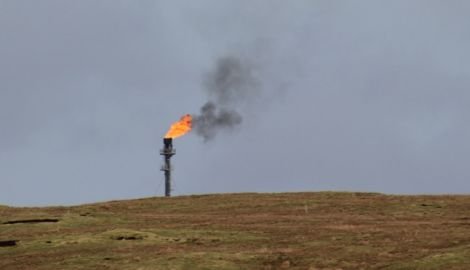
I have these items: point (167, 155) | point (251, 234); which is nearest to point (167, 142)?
point (167, 155)

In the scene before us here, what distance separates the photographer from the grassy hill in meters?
45.1

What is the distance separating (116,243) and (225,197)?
38.7 metres

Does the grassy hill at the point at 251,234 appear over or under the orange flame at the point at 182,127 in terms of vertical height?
under

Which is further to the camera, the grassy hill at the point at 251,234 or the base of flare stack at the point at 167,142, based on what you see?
the base of flare stack at the point at 167,142

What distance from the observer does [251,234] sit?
2292 inches

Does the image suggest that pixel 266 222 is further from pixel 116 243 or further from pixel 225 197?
pixel 225 197

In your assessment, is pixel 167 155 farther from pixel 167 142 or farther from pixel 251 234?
pixel 251 234

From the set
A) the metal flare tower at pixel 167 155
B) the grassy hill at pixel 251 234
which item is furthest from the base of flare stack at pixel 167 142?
the grassy hill at pixel 251 234

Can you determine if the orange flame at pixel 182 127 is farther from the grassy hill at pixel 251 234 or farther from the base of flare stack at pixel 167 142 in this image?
the grassy hill at pixel 251 234

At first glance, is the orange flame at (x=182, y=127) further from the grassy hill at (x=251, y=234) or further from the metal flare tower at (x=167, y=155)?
the grassy hill at (x=251, y=234)

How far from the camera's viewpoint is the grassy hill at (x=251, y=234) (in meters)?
45.1

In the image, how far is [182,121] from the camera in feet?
470

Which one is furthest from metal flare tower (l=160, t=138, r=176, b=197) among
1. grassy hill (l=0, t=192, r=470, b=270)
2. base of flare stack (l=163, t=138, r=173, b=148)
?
grassy hill (l=0, t=192, r=470, b=270)

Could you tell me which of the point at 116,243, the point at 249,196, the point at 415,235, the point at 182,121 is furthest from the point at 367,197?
the point at 182,121
